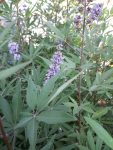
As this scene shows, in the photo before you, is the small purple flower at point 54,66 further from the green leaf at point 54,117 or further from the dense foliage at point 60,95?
the green leaf at point 54,117

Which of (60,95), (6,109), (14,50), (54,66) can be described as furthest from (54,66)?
(14,50)

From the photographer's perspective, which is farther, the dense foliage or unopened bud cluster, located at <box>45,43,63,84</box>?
unopened bud cluster, located at <box>45,43,63,84</box>

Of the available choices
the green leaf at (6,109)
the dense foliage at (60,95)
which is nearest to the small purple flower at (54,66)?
the dense foliage at (60,95)

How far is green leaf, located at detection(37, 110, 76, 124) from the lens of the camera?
861 mm

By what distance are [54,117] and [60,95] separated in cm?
32

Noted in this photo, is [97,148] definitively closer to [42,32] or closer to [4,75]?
[4,75]

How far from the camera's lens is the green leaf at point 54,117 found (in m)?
0.86

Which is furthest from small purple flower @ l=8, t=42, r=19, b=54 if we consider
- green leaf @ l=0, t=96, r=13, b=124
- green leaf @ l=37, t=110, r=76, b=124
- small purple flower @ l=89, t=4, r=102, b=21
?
green leaf @ l=37, t=110, r=76, b=124

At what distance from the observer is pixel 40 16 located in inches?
94.4

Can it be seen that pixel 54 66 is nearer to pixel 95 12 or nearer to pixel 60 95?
pixel 60 95

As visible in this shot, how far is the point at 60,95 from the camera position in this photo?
119 cm

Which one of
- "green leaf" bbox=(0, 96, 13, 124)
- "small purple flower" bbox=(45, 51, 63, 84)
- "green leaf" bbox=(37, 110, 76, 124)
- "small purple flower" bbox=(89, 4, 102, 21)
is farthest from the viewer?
"small purple flower" bbox=(89, 4, 102, 21)

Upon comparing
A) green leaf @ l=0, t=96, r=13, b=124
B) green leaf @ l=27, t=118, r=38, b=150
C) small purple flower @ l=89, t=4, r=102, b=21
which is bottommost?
green leaf @ l=27, t=118, r=38, b=150

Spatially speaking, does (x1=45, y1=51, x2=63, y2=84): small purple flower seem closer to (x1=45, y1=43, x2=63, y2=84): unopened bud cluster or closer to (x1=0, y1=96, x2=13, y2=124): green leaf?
(x1=45, y1=43, x2=63, y2=84): unopened bud cluster
